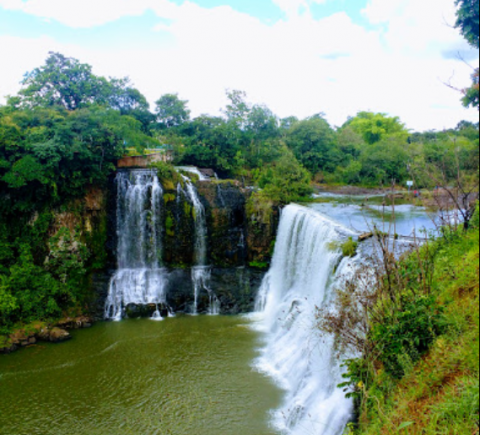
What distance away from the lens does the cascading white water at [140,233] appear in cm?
1595

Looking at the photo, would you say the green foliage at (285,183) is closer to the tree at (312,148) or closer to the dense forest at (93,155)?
the dense forest at (93,155)

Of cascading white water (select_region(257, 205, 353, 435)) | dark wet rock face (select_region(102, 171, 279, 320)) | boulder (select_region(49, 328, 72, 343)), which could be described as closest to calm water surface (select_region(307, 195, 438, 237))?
cascading white water (select_region(257, 205, 353, 435))

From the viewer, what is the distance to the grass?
179 inches

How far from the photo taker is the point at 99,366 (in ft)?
37.7

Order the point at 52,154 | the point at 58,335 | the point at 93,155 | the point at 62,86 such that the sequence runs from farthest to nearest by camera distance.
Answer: the point at 62,86, the point at 93,155, the point at 52,154, the point at 58,335

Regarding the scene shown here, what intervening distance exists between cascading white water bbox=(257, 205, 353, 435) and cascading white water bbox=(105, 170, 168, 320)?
4492 mm

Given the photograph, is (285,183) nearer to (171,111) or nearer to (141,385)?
(141,385)

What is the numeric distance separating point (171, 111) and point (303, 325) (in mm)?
18058

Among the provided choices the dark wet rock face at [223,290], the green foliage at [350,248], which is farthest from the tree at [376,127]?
the green foliage at [350,248]

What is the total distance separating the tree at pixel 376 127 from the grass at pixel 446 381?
39.8 metres

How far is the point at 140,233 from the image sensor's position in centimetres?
1620

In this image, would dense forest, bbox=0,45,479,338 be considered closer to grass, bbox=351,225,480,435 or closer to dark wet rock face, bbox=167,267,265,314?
grass, bbox=351,225,480,435

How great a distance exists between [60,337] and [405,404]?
11328 mm

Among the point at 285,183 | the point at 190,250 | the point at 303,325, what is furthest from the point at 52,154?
the point at 303,325
